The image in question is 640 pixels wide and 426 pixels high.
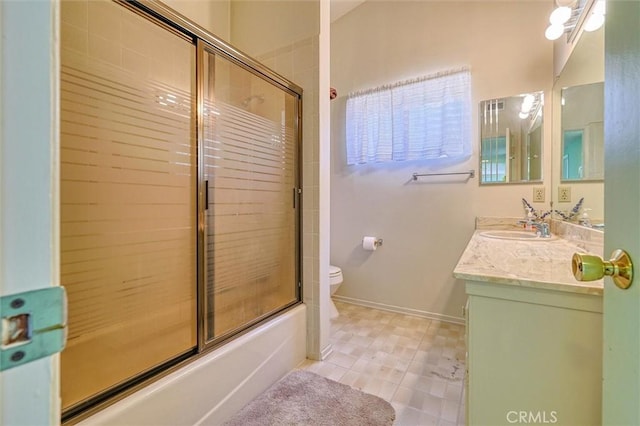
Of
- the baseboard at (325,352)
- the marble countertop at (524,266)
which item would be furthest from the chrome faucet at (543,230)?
the baseboard at (325,352)

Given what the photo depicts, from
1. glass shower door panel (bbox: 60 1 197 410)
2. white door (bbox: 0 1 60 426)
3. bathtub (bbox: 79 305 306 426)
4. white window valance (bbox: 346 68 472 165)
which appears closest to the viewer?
white door (bbox: 0 1 60 426)

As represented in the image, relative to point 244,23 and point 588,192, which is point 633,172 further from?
point 244,23

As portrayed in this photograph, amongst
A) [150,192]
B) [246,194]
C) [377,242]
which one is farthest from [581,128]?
[150,192]

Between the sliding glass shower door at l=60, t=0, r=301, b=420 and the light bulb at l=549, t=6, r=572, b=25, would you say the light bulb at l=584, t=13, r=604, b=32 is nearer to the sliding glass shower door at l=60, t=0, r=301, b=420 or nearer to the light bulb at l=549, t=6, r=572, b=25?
the light bulb at l=549, t=6, r=572, b=25

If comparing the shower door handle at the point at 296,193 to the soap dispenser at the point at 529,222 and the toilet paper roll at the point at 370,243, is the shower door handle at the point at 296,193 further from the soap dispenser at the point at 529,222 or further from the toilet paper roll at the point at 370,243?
the soap dispenser at the point at 529,222

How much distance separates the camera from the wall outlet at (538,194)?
206cm

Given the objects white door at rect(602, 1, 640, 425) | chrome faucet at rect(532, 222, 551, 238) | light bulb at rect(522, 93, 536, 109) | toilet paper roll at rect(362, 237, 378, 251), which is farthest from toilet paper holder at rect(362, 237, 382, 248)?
white door at rect(602, 1, 640, 425)

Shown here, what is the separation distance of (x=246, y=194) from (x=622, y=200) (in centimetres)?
159

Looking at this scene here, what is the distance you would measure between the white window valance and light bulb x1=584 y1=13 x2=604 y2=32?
33.4 inches

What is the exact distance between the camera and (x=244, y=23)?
7.14 ft

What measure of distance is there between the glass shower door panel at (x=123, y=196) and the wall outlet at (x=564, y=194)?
7.18 feet

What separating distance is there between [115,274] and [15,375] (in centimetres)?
132

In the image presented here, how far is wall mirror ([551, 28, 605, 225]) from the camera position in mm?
1367

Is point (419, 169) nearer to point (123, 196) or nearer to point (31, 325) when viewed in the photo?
point (123, 196)
